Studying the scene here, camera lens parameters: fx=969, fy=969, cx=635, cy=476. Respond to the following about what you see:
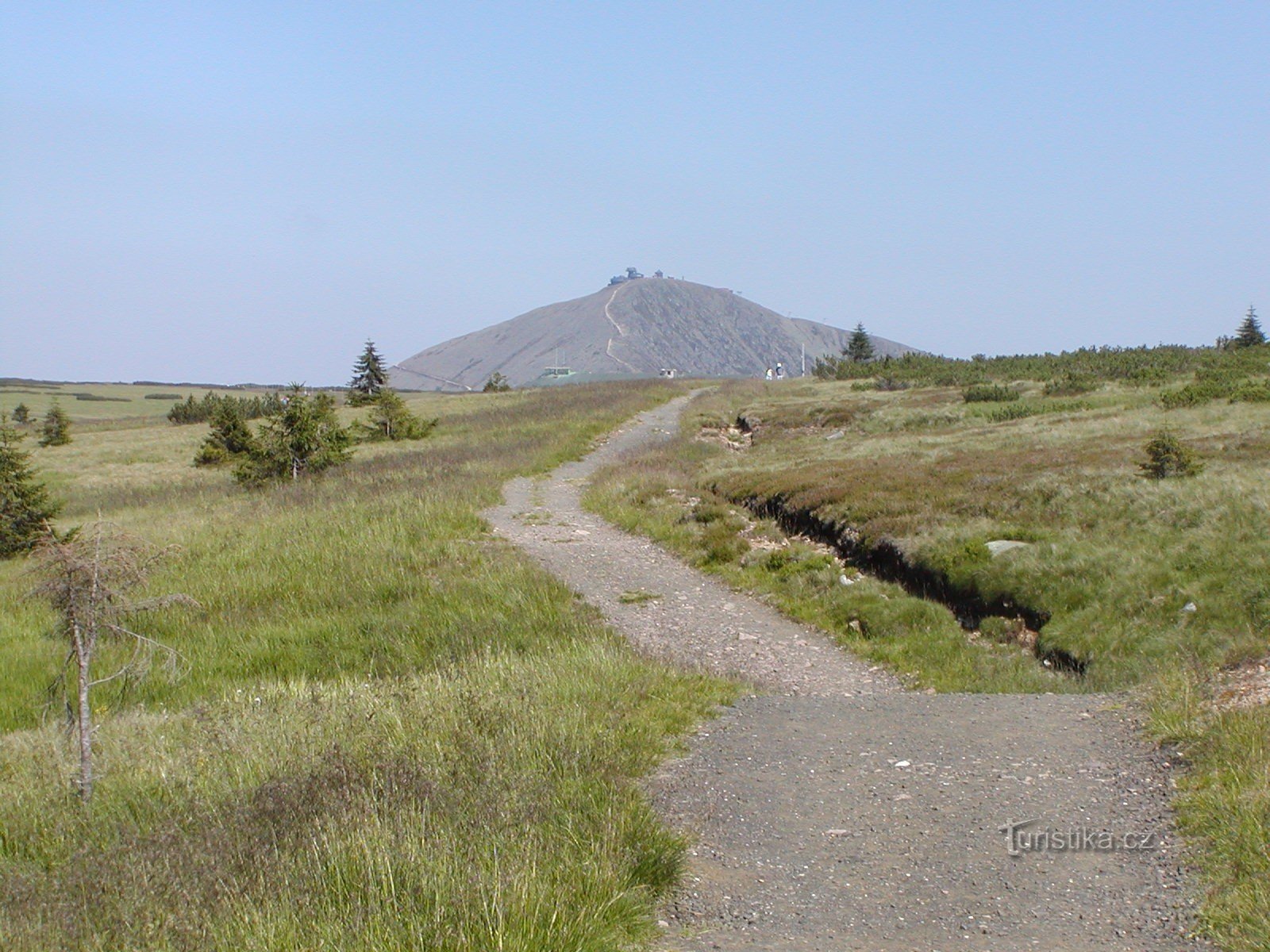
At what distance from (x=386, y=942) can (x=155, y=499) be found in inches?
1053

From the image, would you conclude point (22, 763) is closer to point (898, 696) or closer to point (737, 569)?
point (898, 696)

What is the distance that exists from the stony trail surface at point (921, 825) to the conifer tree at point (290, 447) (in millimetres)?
19606

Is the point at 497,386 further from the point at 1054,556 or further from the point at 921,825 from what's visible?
the point at 921,825

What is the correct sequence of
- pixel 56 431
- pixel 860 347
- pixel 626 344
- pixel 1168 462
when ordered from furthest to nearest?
pixel 626 344, pixel 860 347, pixel 56 431, pixel 1168 462

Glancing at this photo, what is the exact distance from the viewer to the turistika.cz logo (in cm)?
461

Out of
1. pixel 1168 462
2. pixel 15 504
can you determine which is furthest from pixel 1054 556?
pixel 15 504

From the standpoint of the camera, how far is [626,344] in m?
155

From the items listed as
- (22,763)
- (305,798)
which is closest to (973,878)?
(305,798)

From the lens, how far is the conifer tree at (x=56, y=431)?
49.8 metres

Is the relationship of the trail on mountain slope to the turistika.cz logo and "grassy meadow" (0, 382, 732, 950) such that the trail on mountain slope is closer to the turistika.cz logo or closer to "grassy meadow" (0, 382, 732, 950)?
"grassy meadow" (0, 382, 732, 950)

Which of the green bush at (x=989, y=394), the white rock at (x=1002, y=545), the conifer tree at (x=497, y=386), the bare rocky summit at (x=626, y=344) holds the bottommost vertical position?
the white rock at (x=1002, y=545)

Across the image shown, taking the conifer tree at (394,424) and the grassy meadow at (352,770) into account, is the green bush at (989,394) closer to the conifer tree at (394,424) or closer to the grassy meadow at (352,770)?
the conifer tree at (394,424)

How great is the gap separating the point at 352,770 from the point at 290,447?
22.0 meters

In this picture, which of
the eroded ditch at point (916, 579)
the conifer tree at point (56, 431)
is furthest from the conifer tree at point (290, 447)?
the conifer tree at point (56, 431)
